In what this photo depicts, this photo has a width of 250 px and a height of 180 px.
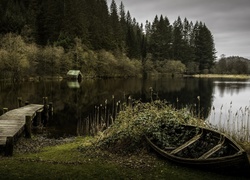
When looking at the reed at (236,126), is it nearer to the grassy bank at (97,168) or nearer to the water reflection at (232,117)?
the water reflection at (232,117)

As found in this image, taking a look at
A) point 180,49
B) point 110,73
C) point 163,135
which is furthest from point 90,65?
point 163,135

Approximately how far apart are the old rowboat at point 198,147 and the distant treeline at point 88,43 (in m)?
48.6

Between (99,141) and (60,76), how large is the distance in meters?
59.7

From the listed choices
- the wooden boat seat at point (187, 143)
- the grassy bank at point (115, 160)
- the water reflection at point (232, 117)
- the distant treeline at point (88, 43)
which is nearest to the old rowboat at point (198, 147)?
the wooden boat seat at point (187, 143)

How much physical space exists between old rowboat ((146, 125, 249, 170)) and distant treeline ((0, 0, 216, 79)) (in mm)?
48570

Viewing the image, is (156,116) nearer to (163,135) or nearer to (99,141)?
(163,135)

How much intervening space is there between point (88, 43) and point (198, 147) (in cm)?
7185

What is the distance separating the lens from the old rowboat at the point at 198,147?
7.78 meters

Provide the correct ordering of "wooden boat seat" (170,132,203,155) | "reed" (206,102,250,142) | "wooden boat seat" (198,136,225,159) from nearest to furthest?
"wooden boat seat" (198,136,225,159) < "wooden boat seat" (170,132,203,155) < "reed" (206,102,250,142)

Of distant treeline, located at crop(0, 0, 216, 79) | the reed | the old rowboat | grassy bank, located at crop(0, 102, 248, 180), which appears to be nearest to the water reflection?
the reed

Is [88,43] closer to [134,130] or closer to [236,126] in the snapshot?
[236,126]

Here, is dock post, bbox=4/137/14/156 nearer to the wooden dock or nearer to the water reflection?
the wooden dock

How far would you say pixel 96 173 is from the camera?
25.8 feet

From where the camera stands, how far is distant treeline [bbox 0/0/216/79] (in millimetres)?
63469
